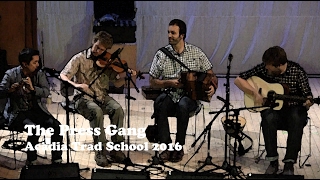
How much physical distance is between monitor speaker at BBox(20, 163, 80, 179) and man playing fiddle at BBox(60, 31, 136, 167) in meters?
0.69

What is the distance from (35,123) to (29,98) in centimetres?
23

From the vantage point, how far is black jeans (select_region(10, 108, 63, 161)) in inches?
218

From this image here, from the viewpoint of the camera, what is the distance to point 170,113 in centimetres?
587

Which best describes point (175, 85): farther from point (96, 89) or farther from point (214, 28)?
point (214, 28)

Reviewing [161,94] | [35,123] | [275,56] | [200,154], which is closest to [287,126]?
[275,56]

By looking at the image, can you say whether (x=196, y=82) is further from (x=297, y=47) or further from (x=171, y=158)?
(x=297, y=47)

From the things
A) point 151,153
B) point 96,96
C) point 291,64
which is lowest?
point 151,153

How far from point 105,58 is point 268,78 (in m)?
1.46

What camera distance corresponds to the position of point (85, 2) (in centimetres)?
814

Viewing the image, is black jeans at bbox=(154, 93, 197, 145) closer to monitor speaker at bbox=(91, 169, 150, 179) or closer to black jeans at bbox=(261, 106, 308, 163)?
black jeans at bbox=(261, 106, 308, 163)

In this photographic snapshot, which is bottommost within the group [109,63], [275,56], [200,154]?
[200,154]

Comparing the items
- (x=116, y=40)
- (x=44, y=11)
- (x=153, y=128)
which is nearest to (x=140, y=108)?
(x=116, y=40)

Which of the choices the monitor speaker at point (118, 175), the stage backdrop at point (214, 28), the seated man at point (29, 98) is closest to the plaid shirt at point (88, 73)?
the seated man at point (29, 98)

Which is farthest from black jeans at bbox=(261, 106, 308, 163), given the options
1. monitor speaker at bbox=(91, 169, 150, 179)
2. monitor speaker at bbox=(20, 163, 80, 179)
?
monitor speaker at bbox=(20, 163, 80, 179)
